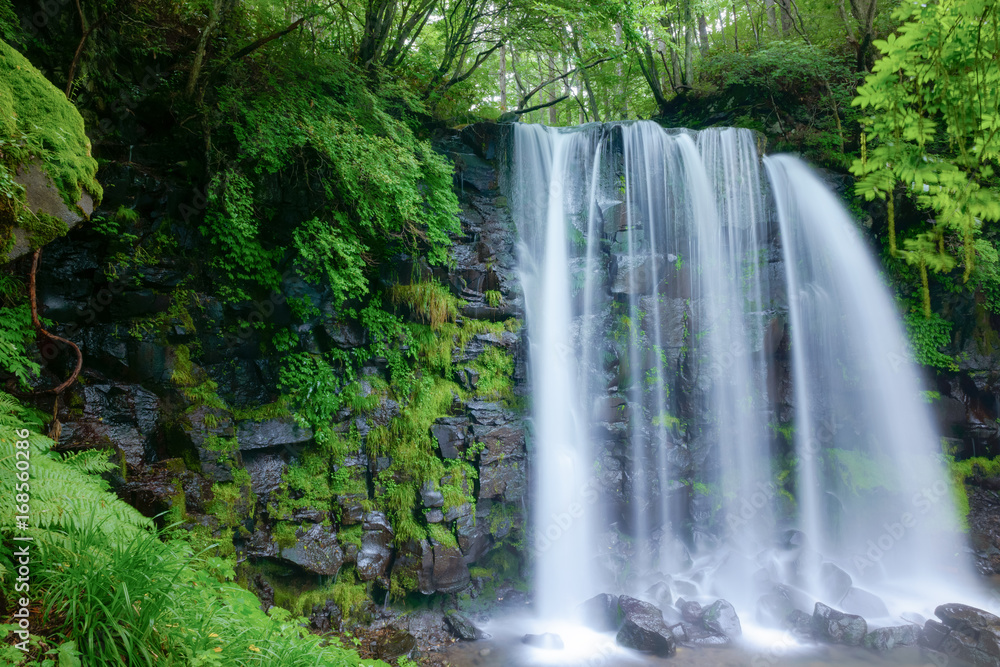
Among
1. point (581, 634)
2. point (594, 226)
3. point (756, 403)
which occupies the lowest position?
point (581, 634)

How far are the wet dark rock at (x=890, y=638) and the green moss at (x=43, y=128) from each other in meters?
9.49

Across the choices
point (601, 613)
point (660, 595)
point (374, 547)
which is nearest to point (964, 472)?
point (660, 595)

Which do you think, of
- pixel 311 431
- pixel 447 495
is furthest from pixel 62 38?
pixel 447 495

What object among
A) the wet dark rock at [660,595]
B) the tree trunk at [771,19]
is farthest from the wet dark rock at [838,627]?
the tree trunk at [771,19]

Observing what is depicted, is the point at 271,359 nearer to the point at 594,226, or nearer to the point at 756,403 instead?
the point at 594,226

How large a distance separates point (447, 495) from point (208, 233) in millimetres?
4620

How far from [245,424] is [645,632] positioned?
18.6 feet

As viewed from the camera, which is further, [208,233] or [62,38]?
[208,233]

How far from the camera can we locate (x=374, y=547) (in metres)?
6.55

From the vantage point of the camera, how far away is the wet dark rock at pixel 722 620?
21.4 feet

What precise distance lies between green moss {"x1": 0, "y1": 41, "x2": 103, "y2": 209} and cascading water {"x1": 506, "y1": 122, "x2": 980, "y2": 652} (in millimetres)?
6114

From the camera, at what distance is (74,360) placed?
200 inches

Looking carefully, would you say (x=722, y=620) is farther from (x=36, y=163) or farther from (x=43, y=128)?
Result: (x=43, y=128)

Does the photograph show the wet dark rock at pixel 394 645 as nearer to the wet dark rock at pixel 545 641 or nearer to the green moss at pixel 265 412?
the wet dark rock at pixel 545 641
